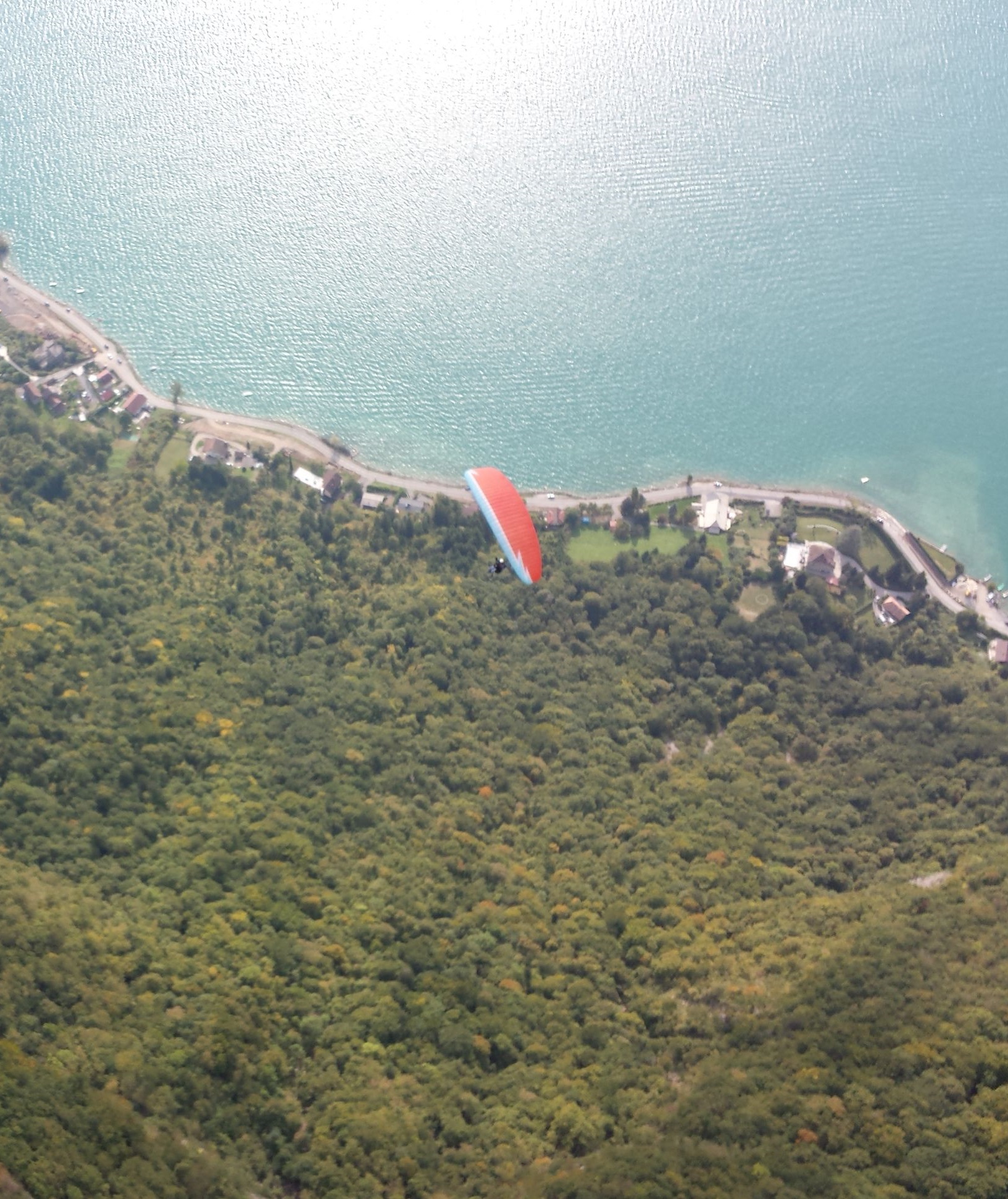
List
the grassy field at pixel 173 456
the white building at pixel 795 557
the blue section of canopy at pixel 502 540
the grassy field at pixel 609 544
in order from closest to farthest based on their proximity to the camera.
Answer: the blue section of canopy at pixel 502 540, the white building at pixel 795 557, the grassy field at pixel 609 544, the grassy field at pixel 173 456

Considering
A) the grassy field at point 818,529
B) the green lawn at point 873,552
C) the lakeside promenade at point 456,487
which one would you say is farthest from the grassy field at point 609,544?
the green lawn at point 873,552

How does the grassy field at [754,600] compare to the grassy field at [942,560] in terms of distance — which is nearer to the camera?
the grassy field at [754,600]

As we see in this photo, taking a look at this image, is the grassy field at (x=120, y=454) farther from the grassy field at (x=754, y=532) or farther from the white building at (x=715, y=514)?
the grassy field at (x=754, y=532)

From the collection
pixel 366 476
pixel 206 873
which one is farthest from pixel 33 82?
pixel 206 873

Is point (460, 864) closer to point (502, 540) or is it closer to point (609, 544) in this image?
point (502, 540)

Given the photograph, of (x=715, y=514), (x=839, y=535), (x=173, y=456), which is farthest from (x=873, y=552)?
(x=173, y=456)

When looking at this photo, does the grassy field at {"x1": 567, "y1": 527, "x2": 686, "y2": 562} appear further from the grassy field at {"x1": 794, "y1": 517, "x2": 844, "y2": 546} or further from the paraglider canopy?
the paraglider canopy

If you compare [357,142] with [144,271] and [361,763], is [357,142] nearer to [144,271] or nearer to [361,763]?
[144,271]
